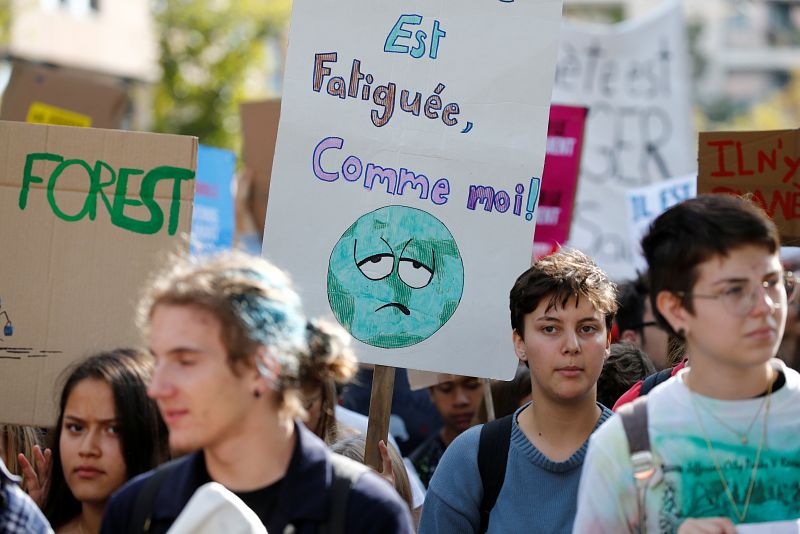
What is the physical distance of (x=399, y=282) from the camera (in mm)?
3650

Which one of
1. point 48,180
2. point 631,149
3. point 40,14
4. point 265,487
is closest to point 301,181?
point 48,180

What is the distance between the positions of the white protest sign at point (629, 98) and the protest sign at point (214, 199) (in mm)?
2543

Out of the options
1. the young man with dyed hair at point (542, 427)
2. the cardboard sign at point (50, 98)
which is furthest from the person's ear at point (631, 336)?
the cardboard sign at point (50, 98)

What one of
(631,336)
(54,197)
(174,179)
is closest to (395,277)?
(174,179)

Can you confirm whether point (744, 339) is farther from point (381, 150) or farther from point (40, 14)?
point (40, 14)

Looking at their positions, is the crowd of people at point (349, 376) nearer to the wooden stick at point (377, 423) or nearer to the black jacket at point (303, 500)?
the black jacket at point (303, 500)

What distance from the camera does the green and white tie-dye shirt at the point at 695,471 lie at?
7.09 ft

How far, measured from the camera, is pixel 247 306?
222 centimetres

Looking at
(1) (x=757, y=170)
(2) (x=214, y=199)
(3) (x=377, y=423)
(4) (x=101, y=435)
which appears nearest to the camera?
(4) (x=101, y=435)

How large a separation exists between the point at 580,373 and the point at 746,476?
3.16 ft

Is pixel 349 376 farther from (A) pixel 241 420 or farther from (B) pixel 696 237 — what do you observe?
(B) pixel 696 237

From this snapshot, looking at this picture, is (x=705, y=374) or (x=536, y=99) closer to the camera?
(x=705, y=374)

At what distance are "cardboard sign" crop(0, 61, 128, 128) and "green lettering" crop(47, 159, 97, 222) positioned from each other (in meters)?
2.41

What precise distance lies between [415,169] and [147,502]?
5.67 ft
